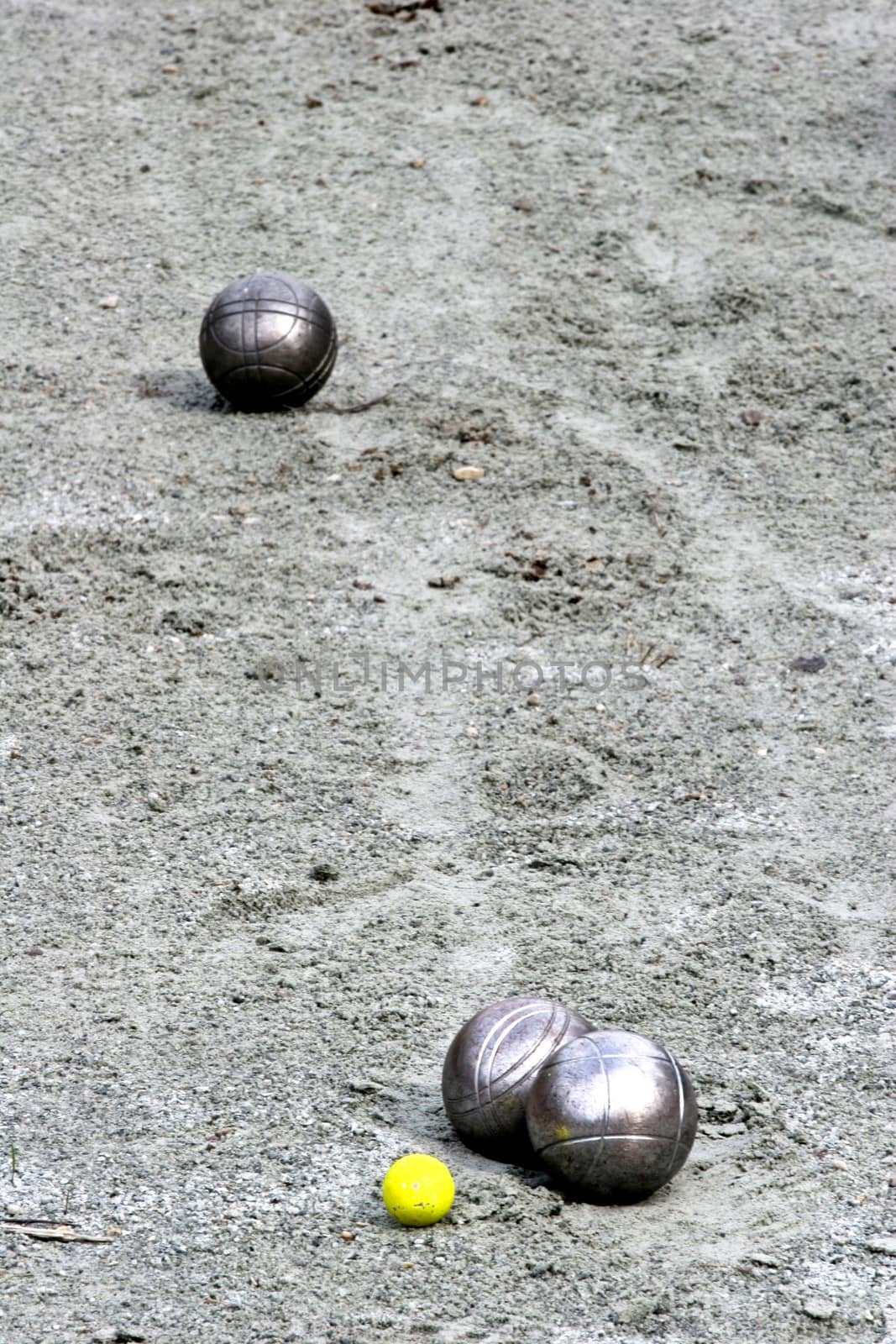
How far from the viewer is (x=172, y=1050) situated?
4.29 meters

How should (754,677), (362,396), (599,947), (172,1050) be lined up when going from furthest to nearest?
(362,396), (754,677), (599,947), (172,1050)

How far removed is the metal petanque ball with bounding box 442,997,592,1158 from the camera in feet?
12.5

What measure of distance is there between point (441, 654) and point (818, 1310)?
3486 millimetres

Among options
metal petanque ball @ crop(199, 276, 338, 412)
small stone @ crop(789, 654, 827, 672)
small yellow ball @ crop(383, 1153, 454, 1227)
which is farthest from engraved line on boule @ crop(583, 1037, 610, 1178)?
metal petanque ball @ crop(199, 276, 338, 412)

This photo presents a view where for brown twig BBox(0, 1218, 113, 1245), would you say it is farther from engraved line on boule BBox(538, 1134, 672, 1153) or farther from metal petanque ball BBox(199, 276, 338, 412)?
metal petanque ball BBox(199, 276, 338, 412)

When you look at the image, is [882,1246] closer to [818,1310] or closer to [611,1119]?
[818,1310]

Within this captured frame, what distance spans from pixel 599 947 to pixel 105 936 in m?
1.54

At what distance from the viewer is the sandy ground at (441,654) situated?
3676mm

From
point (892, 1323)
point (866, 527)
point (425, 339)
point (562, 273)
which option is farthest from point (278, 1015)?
point (562, 273)

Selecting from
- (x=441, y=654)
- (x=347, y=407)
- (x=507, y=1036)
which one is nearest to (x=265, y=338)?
(x=347, y=407)

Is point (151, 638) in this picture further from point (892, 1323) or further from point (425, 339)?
point (892, 1323)

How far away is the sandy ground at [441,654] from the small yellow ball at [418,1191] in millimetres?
57

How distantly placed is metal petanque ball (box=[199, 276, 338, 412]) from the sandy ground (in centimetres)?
23

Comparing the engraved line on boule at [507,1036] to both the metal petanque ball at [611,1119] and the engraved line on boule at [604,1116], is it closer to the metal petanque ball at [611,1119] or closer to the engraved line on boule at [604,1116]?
the metal petanque ball at [611,1119]
